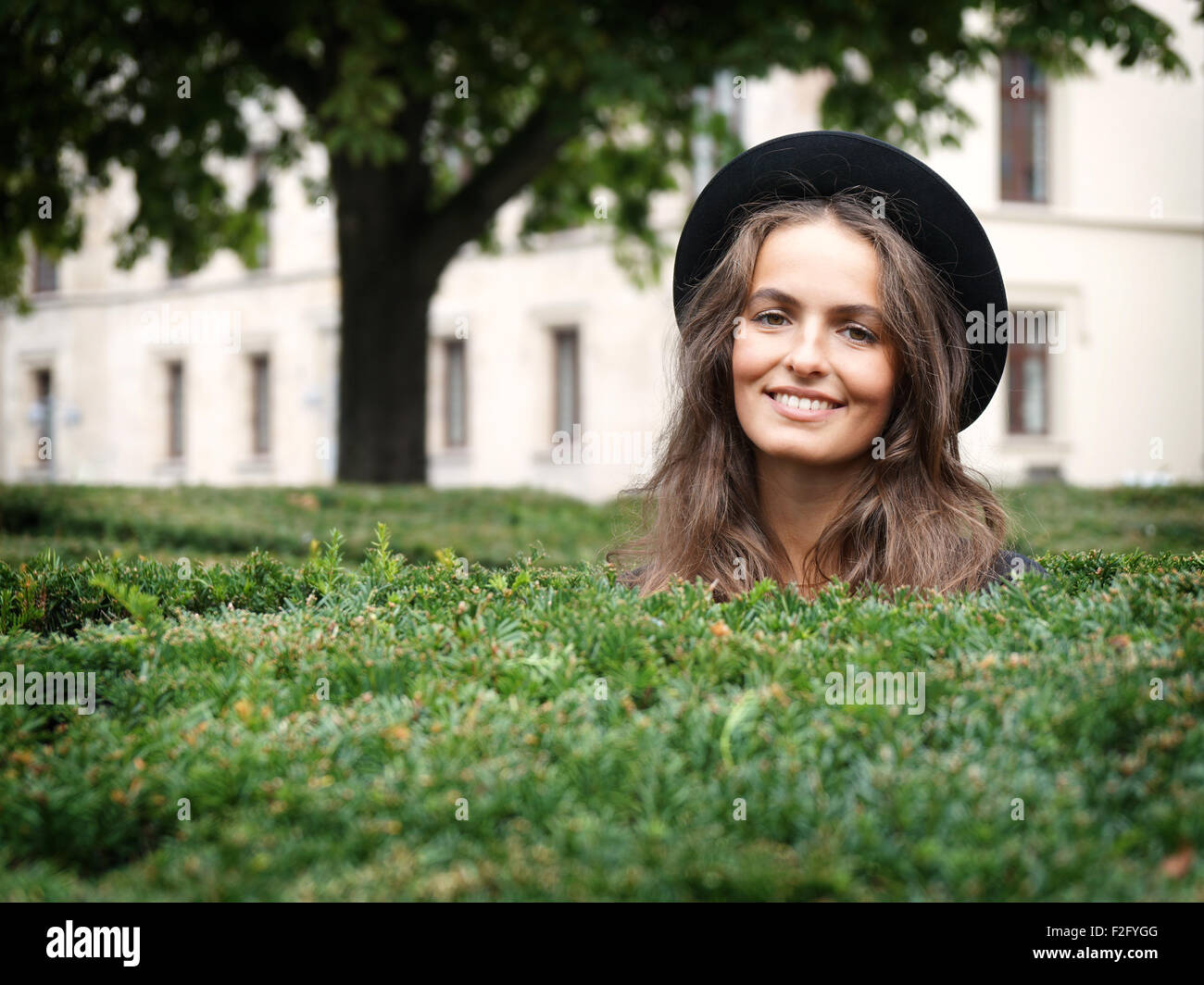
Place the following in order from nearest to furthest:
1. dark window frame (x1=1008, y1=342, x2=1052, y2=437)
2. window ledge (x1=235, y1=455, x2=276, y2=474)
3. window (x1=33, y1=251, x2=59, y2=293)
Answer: dark window frame (x1=1008, y1=342, x2=1052, y2=437) → window ledge (x1=235, y1=455, x2=276, y2=474) → window (x1=33, y1=251, x2=59, y2=293)

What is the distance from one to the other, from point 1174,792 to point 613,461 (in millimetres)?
23370

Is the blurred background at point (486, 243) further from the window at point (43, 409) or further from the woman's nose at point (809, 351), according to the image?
the woman's nose at point (809, 351)

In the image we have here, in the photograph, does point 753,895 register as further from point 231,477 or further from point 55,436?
point 55,436

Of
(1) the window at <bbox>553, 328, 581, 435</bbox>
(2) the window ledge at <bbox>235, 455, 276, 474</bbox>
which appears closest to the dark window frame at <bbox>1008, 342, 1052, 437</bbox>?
(1) the window at <bbox>553, 328, 581, 435</bbox>

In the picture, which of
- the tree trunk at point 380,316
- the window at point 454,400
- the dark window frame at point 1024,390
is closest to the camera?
the tree trunk at point 380,316

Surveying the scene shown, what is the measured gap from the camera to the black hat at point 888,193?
3203 mm

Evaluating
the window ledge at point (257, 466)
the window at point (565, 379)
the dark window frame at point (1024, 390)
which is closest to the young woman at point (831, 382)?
the dark window frame at point (1024, 390)

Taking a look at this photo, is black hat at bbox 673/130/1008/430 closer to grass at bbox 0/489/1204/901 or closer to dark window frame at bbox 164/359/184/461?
grass at bbox 0/489/1204/901

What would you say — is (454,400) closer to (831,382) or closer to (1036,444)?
(1036,444)

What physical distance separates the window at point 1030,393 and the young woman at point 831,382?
21593mm

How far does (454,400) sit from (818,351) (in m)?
26.1

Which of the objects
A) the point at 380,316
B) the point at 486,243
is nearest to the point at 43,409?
the point at 486,243

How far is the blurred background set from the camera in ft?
33.7

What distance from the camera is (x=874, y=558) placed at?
3.11 m
